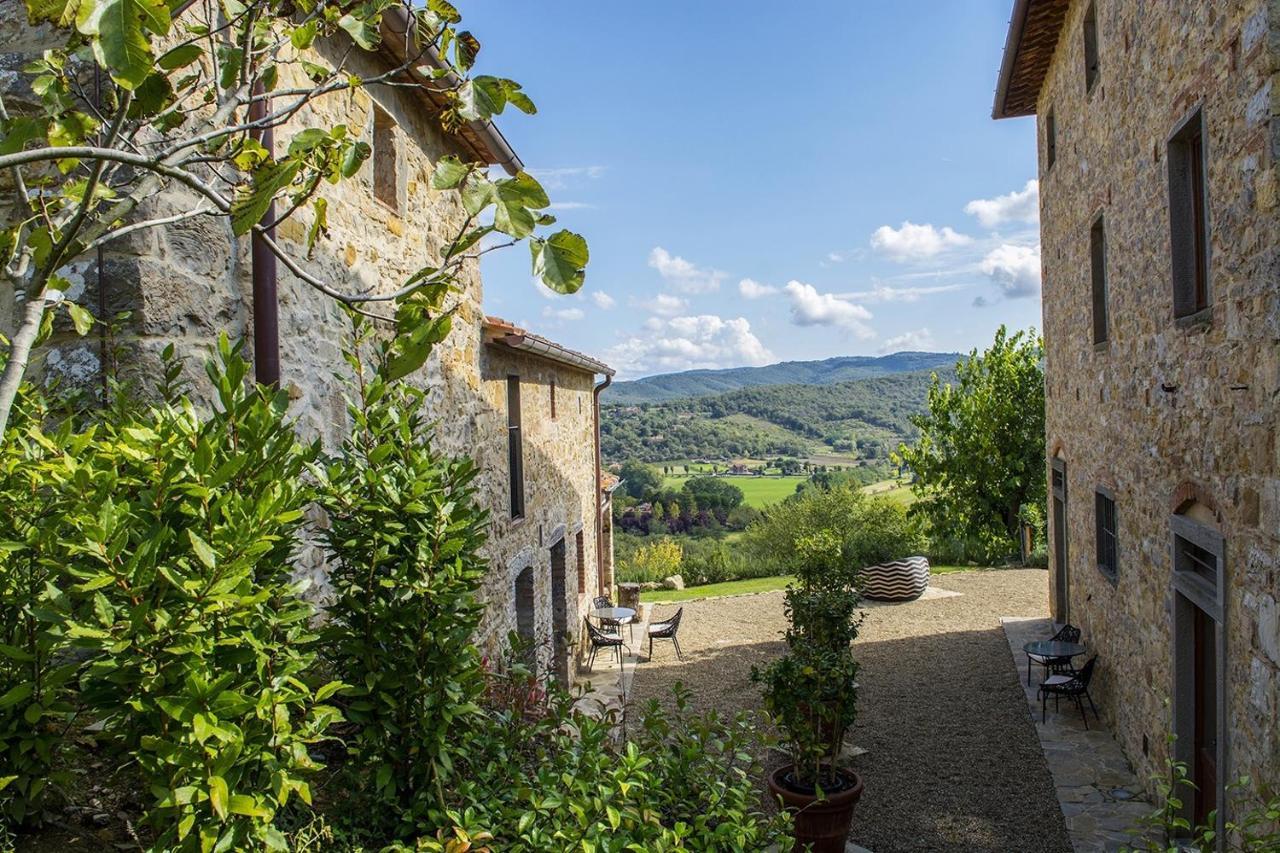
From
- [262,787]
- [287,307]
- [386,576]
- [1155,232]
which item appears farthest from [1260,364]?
[287,307]

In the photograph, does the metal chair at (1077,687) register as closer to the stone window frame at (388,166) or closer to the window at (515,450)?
the window at (515,450)

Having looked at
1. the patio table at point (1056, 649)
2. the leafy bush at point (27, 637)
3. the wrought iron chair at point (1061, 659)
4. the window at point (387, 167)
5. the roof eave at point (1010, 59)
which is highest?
the roof eave at point (1010, 59)

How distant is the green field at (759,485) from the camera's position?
54453mm

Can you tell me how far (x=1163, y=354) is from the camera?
19.0 feet

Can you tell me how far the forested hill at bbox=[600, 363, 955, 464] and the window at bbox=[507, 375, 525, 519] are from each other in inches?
2300

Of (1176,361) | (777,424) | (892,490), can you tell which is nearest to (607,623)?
(1176,361)

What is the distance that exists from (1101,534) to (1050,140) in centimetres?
490

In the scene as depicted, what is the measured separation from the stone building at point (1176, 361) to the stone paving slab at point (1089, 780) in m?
0.23

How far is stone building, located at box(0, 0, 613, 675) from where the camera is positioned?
147 inches

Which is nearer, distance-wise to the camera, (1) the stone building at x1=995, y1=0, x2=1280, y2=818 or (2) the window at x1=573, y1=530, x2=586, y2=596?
(1) the stone building at x1=995, y1=0, x2=1280, y2=818

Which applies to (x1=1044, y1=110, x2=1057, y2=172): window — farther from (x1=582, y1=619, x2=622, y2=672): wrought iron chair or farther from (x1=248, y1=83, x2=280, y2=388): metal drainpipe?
(x1=248, y1=83, x2=280, y2=388): metal drainpipe

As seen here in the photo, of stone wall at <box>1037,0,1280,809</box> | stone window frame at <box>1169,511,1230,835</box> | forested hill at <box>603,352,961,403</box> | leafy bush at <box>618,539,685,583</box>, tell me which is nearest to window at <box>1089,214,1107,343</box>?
stone wall at <box>1037,0,1280,809</box>

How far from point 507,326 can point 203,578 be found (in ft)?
20.3

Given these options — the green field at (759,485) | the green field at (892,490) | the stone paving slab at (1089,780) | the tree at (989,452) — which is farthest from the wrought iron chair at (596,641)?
the green field at (759,485)
